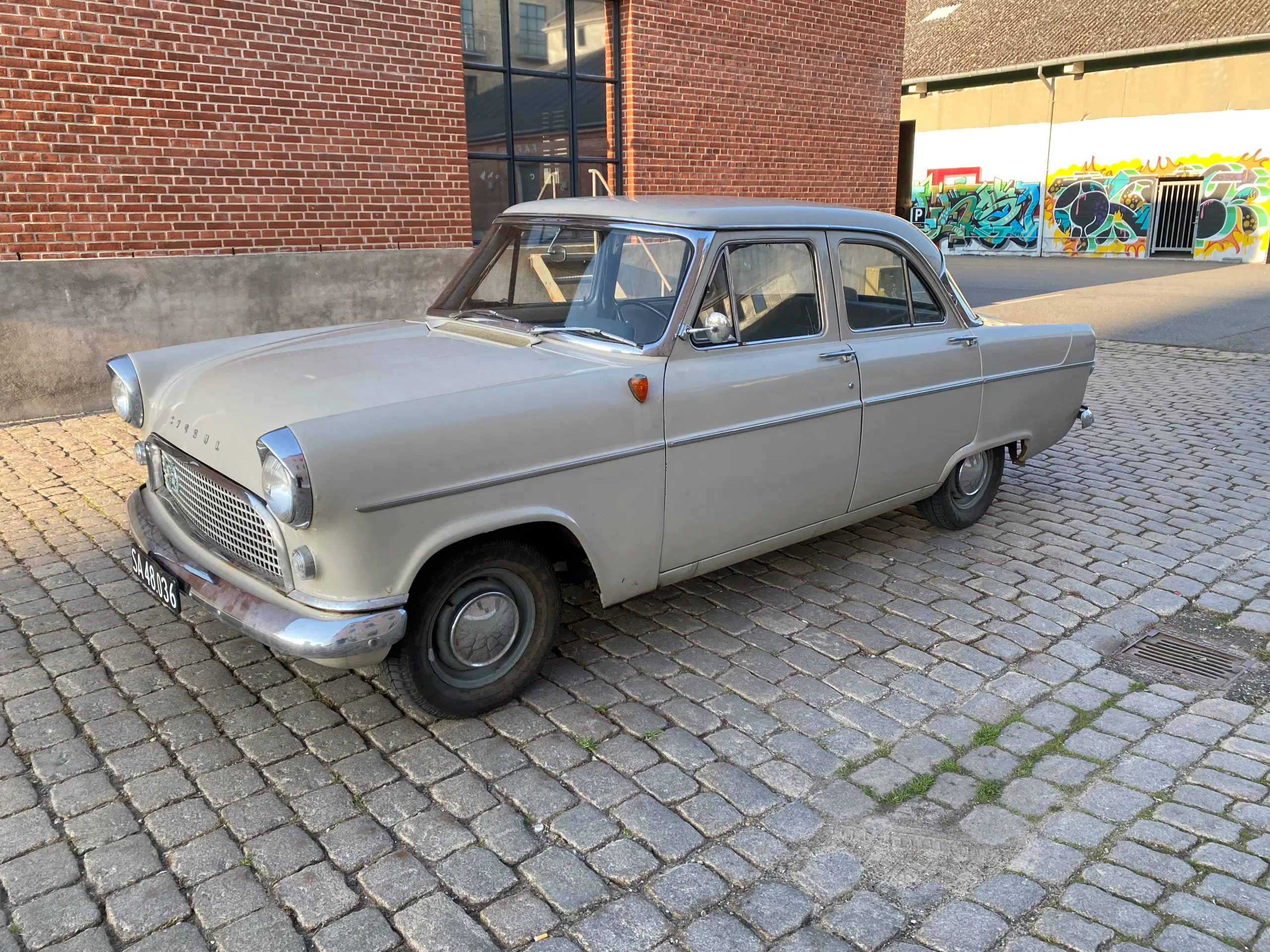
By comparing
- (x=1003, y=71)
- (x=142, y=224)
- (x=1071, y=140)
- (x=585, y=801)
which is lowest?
(x=585, y=801)

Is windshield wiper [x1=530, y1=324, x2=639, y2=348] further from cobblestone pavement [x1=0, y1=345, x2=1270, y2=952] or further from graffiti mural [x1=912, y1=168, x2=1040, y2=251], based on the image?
graffiti mural [x1=912, y1=168, x2=1040, y2=251]

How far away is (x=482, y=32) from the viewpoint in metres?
9.57

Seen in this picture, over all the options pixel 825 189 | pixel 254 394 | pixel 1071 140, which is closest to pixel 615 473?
pixel 254 394

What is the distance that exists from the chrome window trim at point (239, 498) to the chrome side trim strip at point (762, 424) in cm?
141

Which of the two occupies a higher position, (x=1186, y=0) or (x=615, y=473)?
(x=1186, y=0)

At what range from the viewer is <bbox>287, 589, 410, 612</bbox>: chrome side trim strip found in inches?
115

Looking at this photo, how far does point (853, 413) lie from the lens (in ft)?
13.9

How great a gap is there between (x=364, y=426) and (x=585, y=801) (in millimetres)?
1349

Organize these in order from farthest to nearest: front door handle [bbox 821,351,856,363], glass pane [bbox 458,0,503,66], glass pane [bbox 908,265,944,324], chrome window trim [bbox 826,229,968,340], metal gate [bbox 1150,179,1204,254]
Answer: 1. metal gate [bbox 1150,179,1204,254]
2. glass pane [bbox 458,0,503,66]
3. glass pane [bbox 908,265,944,324]
4. chrome window trim [bbox 826,229,968,340]
5. front door handle [bbox 821,351,856,363]

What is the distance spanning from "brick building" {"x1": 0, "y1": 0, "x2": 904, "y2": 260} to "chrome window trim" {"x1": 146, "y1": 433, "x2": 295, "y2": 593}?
4901 millimetres

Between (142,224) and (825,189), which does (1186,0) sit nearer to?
(825,189)

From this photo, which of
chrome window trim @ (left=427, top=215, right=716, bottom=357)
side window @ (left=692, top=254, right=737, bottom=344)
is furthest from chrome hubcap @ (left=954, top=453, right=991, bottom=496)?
chrome window trim @ (left=427, top=215, right=716, bottom=357)

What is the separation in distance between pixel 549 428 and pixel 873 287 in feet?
6.60

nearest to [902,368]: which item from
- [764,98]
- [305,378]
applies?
[305,378]
